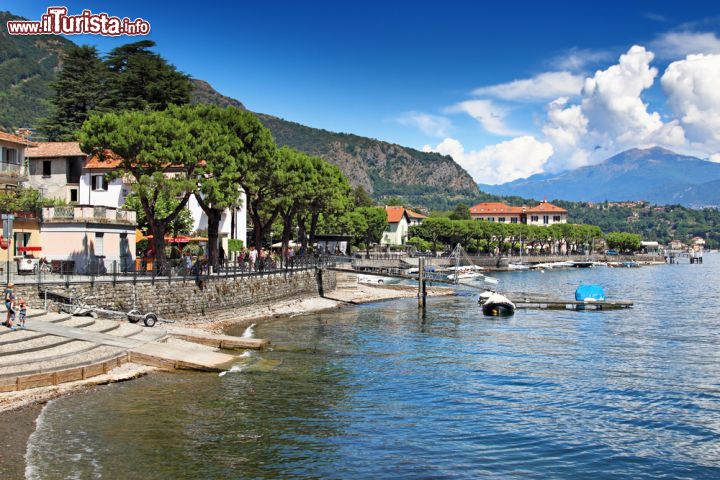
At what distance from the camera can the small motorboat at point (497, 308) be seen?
192ft

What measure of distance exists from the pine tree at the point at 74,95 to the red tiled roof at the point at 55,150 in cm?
1911

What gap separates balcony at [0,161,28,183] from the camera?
49844mm

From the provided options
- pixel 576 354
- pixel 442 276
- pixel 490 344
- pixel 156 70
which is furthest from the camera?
pixel 442 276

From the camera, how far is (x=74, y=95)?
85.9 meters

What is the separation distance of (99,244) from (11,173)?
37.2 ft

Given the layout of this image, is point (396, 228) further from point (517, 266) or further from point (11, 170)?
point (11, 170)

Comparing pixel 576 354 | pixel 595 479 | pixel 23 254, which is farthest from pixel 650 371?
pixel 23 254

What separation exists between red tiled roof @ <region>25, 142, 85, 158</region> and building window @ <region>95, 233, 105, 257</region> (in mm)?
20902

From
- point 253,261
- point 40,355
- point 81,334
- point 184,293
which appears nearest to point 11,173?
point 184,293

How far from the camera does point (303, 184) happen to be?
65.5 metres

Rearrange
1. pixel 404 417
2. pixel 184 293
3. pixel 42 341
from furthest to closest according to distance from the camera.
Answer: pixel 184 293 < pixel 42 341 < pixel 404 417

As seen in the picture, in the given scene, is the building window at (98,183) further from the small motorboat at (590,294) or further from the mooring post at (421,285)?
the small motorboat at (590,294)

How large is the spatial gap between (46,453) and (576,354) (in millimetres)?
28766

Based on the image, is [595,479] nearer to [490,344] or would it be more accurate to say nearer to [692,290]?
[490,344]
